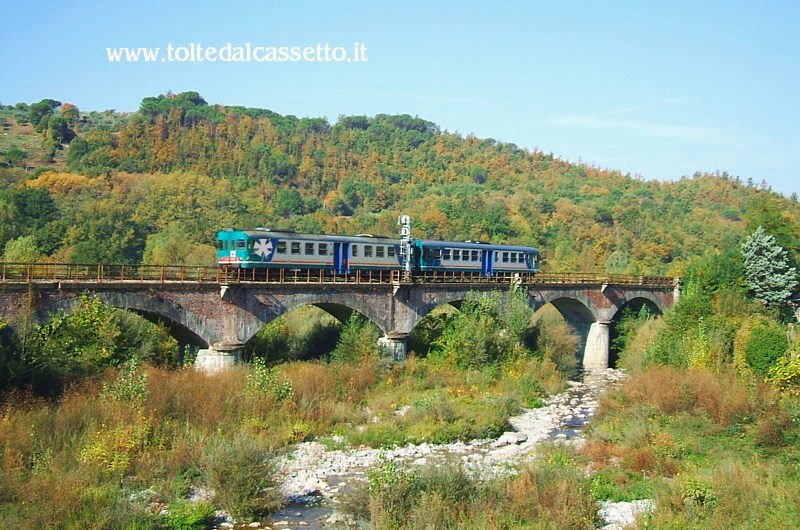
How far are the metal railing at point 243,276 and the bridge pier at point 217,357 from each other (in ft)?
8.01

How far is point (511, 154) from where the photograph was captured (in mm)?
150375

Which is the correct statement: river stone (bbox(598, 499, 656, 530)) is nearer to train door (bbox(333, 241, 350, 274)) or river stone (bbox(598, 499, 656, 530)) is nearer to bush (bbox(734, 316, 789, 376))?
bush (bbox(734, 316, 789, 376))

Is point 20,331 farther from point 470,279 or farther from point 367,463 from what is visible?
point 470,279

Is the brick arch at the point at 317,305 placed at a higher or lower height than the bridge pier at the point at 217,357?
higher

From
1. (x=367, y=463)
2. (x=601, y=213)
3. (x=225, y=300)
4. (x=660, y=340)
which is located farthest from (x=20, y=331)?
(x=601, y=213)

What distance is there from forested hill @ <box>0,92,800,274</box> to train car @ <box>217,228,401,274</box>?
24.1 meters

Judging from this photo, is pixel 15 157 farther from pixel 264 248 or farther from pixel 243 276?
pixel 243 276

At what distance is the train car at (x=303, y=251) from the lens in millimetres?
32875

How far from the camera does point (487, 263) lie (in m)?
45.1

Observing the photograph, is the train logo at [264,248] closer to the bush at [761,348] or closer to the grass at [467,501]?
the grass at [467,501]

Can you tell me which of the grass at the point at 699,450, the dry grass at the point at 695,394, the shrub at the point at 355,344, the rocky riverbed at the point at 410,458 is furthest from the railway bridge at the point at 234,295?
the dry grass at the point at 695,394

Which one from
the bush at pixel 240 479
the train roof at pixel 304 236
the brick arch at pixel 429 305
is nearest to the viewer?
the bush at pixel 240 479

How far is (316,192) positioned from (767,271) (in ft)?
254

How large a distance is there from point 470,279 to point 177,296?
18.0m
